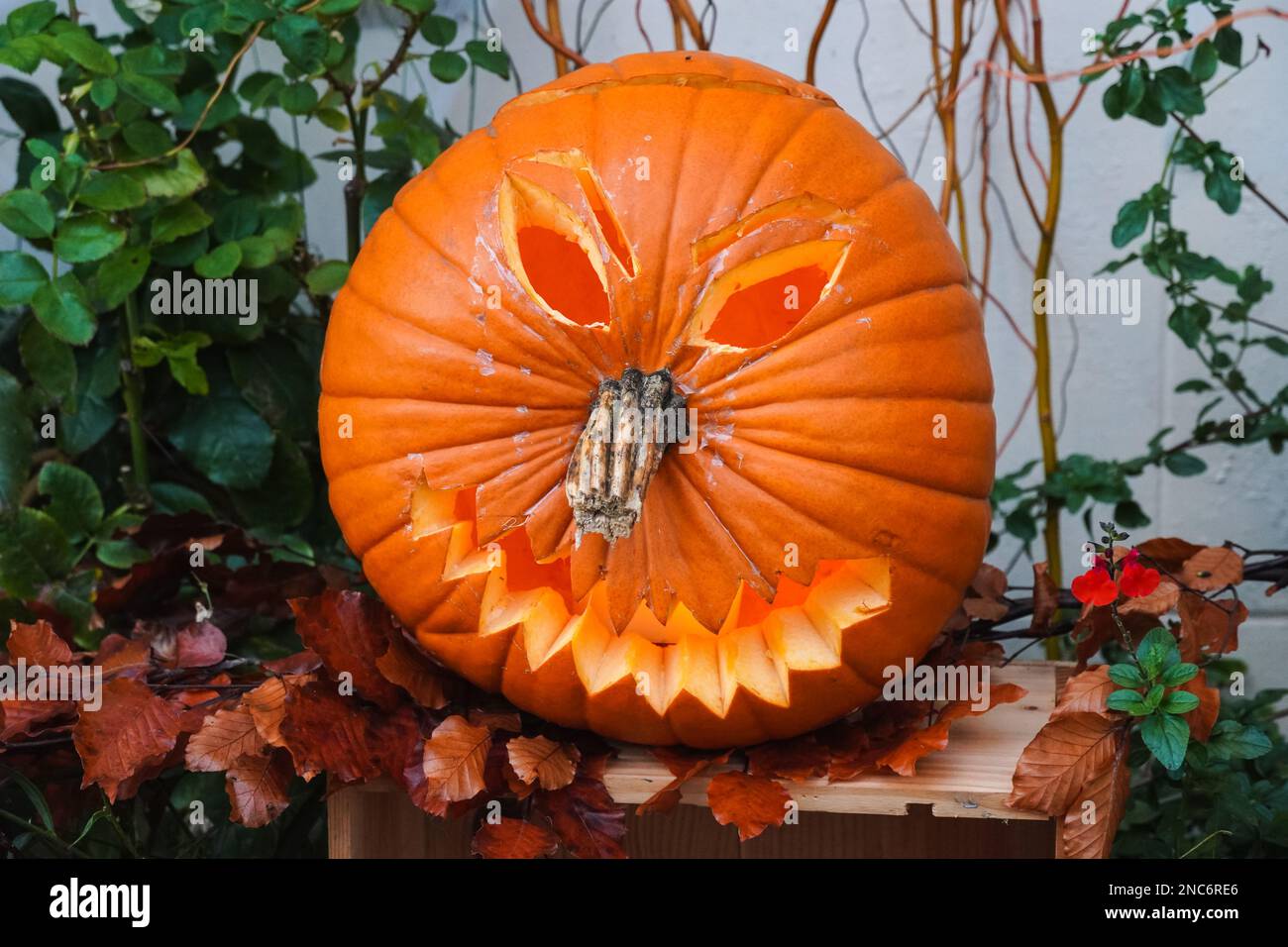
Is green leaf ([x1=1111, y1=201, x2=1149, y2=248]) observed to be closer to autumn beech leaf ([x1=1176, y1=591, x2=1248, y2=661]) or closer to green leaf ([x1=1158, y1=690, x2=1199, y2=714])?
autumn beech leaf ([x1=1176, y1=591, x2=1248, y2=661])

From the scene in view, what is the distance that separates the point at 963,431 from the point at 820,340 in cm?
12

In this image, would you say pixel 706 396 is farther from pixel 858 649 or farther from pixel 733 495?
pixel 858 649

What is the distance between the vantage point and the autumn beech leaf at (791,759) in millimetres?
773

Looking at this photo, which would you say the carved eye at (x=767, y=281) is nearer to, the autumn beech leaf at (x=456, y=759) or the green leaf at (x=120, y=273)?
the autumn beech leaf at (x=456, y=759)

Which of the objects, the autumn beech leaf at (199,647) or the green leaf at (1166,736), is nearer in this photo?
the green leaf at (1166,736)

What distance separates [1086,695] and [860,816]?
30 cm

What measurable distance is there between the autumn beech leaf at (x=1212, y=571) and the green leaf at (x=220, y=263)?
33.5 inches

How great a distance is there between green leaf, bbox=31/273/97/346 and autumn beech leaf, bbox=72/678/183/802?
0.32 m

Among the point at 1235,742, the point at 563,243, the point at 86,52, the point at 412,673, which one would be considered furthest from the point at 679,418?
the point at 86,52

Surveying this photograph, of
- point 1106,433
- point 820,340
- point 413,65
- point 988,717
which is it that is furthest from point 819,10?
point 988,717

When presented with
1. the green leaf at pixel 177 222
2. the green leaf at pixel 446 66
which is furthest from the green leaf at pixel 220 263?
the green leaf at pixel 446 66

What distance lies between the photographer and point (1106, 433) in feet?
4.60

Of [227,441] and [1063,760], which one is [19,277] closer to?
[227,441]
